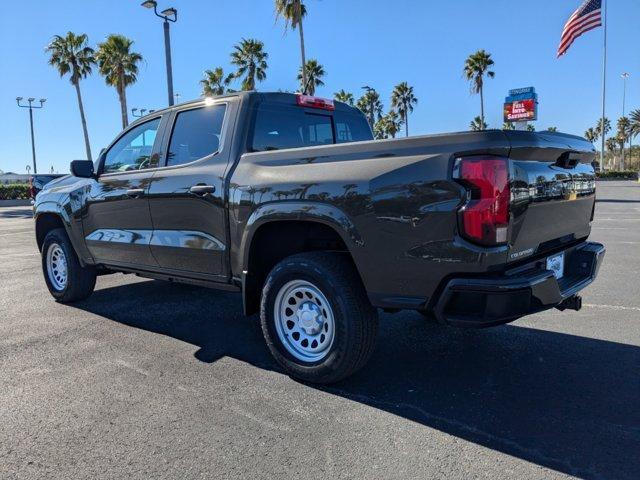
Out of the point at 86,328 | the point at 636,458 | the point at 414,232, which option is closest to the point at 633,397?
the point at 636,458

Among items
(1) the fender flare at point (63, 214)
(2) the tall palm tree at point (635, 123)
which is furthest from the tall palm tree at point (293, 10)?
(2) the tall palm tree at point (635, 123)

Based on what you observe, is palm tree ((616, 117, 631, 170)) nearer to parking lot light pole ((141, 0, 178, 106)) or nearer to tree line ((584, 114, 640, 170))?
tree line ((584, 114, 640, 170))

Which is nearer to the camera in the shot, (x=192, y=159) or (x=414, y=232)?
(x=414, y=232)

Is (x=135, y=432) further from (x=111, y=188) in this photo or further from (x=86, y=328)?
(x=111, y=188)

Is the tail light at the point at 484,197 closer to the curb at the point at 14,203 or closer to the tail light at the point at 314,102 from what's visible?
the tail light at the point at 314,102

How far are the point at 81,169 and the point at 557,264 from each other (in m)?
4.32

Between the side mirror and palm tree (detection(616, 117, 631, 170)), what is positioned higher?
palm tree (detection(616, 117, 631, 170))

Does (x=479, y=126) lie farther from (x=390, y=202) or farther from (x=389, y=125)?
(x=390, y=202)

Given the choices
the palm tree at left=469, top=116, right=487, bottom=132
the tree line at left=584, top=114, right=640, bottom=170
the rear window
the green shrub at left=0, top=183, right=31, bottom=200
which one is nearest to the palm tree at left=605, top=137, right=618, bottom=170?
the tree line at left=584, top=114, right=640, bottom=170

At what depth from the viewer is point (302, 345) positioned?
11.7ft

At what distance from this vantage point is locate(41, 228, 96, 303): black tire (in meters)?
5.55

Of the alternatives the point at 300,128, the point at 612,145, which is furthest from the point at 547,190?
the point at 612,145

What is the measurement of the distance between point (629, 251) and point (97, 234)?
8.30 m

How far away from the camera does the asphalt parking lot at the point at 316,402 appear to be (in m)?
2.54
